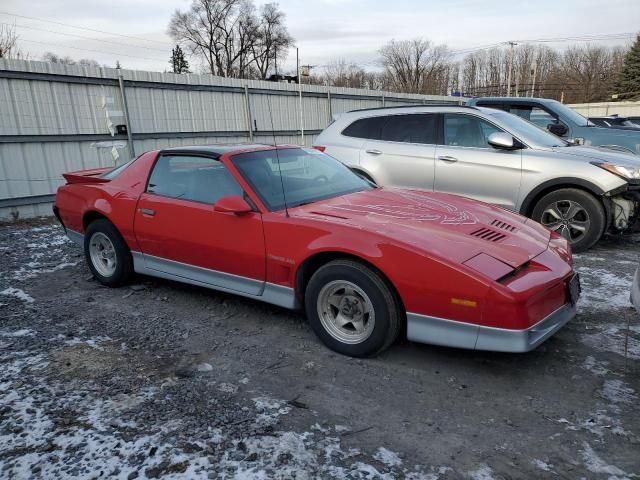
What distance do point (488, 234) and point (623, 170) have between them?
3251 mm

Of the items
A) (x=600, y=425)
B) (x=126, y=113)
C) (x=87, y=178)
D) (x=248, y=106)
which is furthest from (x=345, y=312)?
(x=248, y=106)

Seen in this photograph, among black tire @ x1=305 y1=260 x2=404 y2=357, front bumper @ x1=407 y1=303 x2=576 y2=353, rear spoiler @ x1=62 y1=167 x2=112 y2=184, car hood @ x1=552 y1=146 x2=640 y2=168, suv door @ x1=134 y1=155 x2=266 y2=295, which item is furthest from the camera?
car hood @ x1=552 y1=146 x2=640 y2=168

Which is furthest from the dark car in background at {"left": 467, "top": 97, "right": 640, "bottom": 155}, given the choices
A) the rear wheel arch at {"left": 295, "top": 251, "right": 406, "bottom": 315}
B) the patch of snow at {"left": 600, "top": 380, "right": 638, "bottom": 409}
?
the rear wheel arch at {"left": 295, "top": 251, "right": 406, "bottom": 315}

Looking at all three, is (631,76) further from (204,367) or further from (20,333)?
(20,333)

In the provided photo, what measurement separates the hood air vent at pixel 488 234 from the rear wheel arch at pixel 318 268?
0.69 m

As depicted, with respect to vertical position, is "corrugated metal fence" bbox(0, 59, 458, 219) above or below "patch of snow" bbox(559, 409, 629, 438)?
above

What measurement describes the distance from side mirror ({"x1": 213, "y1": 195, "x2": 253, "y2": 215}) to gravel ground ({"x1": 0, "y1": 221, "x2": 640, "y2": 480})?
3.11 feet

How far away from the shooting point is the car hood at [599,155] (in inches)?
218

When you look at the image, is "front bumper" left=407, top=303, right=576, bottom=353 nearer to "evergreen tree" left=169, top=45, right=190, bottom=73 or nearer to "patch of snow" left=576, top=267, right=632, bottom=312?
"patch of snow" left=576, top=267, right=632, bottom=312

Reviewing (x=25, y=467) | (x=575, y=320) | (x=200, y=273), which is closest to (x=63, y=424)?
(x=25, y=467)

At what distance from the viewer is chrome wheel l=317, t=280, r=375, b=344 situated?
3084 mm

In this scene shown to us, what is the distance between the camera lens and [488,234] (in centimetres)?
323

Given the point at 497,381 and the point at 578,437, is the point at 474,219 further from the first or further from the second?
the point at 578,437

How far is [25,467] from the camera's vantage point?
2184mm
